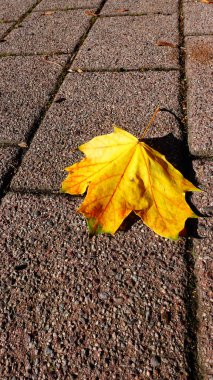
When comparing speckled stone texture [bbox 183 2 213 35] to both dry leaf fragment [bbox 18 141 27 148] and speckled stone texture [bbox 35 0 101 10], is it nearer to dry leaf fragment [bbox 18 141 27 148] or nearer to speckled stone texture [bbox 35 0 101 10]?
speckled stone texture [bbox 35 0 101 10]

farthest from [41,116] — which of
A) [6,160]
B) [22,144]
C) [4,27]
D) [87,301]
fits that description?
[4,27]

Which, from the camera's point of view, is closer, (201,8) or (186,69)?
(186,69)

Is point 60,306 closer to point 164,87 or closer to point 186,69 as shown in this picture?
point 164,87

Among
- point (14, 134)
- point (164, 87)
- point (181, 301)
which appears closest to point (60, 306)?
point (181, 301)

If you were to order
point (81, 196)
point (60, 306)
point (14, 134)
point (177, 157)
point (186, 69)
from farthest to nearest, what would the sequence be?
point (186, 69)
point (14, 134)
point (177, 157)
point (81, 196)
point (60, 306)

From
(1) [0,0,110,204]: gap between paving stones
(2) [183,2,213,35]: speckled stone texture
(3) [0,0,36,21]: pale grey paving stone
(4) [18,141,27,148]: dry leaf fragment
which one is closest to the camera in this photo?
(1) [0,0,110,204]: gap between paving stones

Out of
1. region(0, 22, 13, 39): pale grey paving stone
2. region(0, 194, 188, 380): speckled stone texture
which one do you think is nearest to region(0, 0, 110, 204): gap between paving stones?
region(0, 194, 188, 380): speckled stone texture
